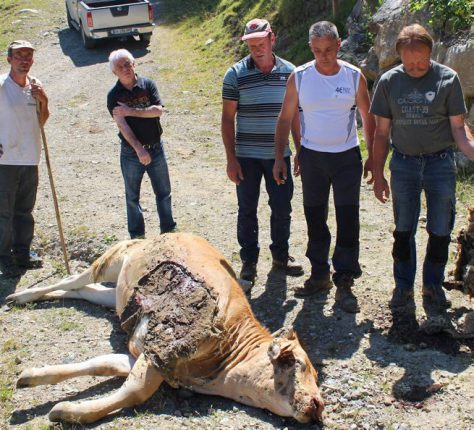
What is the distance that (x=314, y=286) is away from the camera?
22.7ft

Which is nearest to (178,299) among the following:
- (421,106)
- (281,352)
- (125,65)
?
(281,352)

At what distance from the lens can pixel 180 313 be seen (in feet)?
18.4

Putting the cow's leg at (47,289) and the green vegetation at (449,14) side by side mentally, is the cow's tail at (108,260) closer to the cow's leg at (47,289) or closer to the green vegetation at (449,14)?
the cow's leg at (47,289)

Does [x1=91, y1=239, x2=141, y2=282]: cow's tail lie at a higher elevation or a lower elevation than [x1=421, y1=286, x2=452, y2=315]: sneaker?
higher

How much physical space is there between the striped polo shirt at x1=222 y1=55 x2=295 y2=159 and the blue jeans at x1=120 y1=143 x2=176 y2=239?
4.30ft

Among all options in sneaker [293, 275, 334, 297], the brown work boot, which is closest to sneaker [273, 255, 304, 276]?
sneaker [293, 275, 334, 297]

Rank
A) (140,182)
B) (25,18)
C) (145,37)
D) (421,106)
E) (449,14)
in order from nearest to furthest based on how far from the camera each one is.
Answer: (421,106)
(140,182)
(449,14)
(145,37)
(25,18)

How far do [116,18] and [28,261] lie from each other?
13532 millimetres

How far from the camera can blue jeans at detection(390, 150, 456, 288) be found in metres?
5.81

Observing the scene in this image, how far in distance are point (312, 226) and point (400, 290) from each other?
1.00 meters

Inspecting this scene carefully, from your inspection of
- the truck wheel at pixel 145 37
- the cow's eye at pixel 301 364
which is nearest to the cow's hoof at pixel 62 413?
the cow's eye at pixel 301 364

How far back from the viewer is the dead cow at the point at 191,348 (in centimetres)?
498

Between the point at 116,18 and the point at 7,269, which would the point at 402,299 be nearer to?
the point at 7,269

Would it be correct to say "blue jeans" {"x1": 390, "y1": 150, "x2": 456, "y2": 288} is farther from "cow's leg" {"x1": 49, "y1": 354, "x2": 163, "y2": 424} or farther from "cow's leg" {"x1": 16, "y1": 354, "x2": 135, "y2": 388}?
"cow's leg" {"x1": 16, "y1": 354, "x2": 135, "y2": 388}
